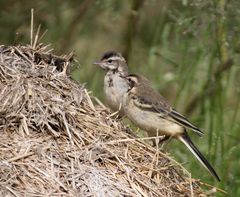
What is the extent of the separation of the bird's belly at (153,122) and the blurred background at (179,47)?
38cm

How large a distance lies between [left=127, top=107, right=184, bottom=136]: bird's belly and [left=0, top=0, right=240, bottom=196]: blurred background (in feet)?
1.26

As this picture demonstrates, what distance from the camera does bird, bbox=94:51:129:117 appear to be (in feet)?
33.4

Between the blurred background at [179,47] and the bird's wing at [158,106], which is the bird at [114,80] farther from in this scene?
the blurred background at [179,47]

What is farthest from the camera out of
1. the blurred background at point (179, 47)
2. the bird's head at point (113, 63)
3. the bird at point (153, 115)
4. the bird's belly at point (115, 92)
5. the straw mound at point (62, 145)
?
the bird's head at point (113, 63)

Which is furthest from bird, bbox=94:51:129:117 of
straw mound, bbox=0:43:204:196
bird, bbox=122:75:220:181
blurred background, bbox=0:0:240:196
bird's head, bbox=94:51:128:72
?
straw mound, bbox=0:43:204:196

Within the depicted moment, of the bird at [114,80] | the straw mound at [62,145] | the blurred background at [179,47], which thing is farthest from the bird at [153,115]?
the straw mound at [62,145]

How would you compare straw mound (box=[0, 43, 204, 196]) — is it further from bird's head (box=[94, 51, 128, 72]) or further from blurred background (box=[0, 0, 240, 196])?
bird's head (box=[94, 51, 128, 72])

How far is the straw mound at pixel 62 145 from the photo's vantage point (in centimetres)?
774

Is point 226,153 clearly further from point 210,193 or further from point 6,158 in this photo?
point 6,158

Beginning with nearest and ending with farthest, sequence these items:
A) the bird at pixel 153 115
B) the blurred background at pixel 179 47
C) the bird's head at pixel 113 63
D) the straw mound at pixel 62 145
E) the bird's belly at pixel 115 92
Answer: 1. the straw mound at pixel 62 145
2. the bird at pixel 153 115
3. the bird's belly at pixel 115 92
4. the blurred background at pixel 179 47
5. the bird's head at pixel 113 63

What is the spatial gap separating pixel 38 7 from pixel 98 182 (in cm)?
718

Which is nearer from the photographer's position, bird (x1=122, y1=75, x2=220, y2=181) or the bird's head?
bird (x1=122, y1=75, x2=220, y2=181)

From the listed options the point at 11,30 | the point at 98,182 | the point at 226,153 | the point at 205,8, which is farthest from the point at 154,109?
the point at 11,30

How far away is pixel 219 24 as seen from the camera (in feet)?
35.7
